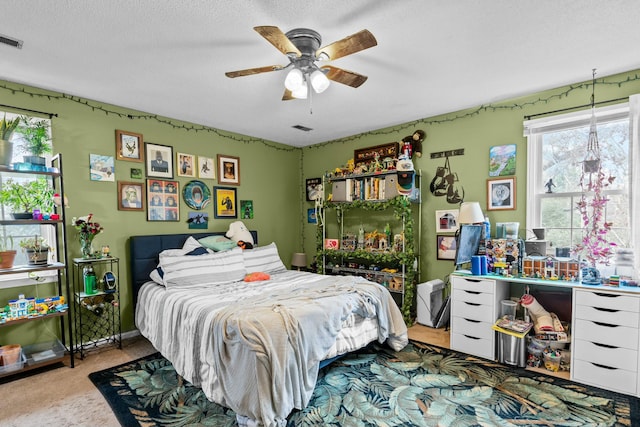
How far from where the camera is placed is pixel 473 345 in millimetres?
3080

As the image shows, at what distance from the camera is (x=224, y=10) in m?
1.91

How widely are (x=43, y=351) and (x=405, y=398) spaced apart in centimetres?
321

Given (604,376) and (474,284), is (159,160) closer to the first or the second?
(474,284)

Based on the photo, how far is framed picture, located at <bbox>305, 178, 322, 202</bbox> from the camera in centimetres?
519

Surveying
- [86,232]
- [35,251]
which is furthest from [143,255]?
[35,251]

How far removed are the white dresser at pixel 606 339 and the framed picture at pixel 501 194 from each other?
1.11 meters

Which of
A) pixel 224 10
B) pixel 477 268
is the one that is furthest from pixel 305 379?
pixel 224 10

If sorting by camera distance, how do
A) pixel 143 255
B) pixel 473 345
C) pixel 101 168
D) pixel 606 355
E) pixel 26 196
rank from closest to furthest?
1. pixel 606 355
2. pixel 26 196
3. pixel 473 345
4. pixel 101 168
5. pixel 143 255

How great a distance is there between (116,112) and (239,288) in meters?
2.38

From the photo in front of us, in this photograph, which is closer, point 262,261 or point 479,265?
point 479,265

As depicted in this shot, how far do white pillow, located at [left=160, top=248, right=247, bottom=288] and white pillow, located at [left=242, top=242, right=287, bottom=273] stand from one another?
0.62 feet

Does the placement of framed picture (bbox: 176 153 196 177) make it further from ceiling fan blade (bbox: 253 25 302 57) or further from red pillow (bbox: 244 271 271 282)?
ceiling fan blade (bbox: 253 25 302 57)

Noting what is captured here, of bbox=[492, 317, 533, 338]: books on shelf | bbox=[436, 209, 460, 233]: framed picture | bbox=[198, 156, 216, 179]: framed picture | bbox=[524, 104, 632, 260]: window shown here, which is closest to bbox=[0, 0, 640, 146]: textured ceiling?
bbox=[524, 104, 632, 260]: window

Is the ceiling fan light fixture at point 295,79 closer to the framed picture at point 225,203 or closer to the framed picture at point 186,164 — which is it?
the framed picture at point 186,164
